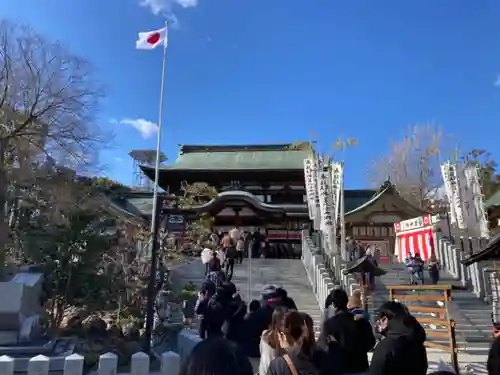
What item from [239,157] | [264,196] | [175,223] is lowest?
[175,223]

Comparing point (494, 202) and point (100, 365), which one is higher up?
point (494, 202)

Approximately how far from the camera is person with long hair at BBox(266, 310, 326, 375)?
2.39 meters

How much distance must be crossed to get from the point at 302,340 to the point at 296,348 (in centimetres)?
6

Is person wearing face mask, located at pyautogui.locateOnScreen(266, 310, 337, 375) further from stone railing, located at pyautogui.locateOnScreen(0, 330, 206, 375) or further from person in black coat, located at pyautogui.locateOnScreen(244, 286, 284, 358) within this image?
stone railing, located at pyautogui.locateOnScreen(0, 330, 206, 375)

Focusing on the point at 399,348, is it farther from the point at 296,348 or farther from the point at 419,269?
the point at 419,269

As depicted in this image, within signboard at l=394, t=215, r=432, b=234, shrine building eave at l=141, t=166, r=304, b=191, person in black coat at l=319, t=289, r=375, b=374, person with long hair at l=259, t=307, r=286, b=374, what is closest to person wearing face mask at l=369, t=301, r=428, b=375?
person in black coat at l=319, t=289, r=375, b=374

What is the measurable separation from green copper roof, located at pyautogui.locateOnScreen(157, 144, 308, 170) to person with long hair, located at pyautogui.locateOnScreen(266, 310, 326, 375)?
78.2 ft

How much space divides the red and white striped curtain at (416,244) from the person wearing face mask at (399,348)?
612 inches

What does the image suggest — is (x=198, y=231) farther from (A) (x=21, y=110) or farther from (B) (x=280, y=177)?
(B) (x=280, y=177)

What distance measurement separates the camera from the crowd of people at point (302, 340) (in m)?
1.84

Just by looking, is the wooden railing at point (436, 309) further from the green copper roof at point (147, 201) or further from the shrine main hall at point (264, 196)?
the green copper roof at point (147, 201)

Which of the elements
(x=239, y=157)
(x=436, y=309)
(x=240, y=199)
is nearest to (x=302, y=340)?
(x=436, y=309)

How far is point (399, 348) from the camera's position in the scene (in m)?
2.95

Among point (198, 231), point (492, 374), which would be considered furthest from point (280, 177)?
point (492, 374)
